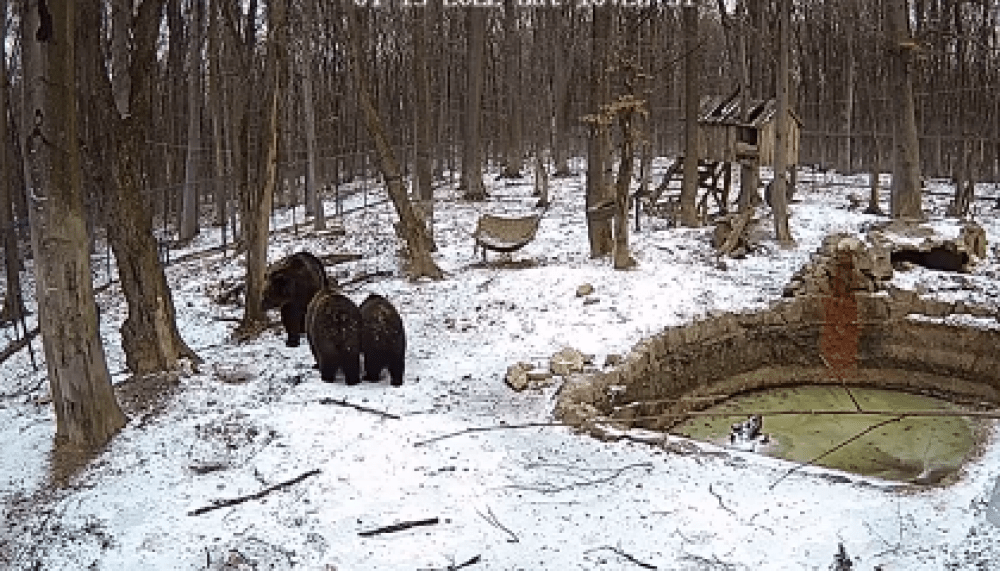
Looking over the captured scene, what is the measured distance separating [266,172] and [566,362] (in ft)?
14.3

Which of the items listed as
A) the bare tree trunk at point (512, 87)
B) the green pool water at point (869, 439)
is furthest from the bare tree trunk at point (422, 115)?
the green pool water at point (869, 439)

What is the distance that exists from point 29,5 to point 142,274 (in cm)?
292

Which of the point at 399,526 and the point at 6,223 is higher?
the point at 6,223

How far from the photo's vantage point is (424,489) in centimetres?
661

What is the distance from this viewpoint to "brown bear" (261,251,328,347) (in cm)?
1034

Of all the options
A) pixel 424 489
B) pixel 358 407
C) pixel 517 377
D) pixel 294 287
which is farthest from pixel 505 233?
pixel 424 489

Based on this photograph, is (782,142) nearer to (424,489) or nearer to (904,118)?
(904,118)

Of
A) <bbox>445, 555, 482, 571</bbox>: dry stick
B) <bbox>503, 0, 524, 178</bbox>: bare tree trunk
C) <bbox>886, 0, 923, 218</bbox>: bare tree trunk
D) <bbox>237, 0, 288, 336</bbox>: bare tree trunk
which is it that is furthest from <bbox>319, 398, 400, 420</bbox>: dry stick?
<bbox>503, 0, 524, 178</bbox>: bare tree trunk

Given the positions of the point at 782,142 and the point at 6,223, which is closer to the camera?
the point at 6,223

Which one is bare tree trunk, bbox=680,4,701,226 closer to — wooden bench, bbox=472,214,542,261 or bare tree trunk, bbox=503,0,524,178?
wooden bench, bbox=472,214,542,261

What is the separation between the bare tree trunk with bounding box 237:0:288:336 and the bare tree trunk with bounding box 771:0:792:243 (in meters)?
8.61

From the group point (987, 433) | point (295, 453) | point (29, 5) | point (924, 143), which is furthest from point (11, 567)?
point (924, 143)

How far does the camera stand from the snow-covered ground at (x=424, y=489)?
5.80 metres

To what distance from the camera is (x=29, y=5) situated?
673 centimetres
